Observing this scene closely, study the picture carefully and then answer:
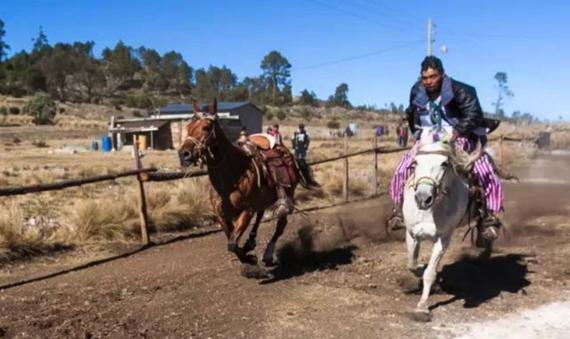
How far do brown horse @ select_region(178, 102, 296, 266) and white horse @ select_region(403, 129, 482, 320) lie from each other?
2072mm

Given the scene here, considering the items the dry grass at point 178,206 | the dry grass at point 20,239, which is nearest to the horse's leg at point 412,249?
the dry grass at point 20,239

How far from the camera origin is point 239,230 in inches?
291

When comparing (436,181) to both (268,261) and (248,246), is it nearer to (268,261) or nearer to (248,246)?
(248,246)

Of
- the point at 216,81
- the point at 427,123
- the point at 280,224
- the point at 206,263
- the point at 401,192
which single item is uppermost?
the point at 216,81

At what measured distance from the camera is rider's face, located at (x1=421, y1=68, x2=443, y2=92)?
6.52m

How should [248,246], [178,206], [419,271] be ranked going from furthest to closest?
1. [178,206]
2. [248,246]
3. [419,271]

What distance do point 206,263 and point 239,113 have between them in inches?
1843

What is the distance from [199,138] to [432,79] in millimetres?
2575

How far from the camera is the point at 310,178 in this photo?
9781 mm

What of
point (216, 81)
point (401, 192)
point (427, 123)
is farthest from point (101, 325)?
point (216, 81)

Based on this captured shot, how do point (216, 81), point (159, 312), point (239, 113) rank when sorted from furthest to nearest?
point (216, 81) < point (239, 113) < point (159, 312)

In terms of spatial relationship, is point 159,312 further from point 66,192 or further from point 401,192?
point 66,192

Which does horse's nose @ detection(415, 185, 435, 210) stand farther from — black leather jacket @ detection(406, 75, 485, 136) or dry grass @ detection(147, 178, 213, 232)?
→ dry grass @ detection(147, 178, 213, 232)

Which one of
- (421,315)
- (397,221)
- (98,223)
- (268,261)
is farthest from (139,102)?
(421,315)
